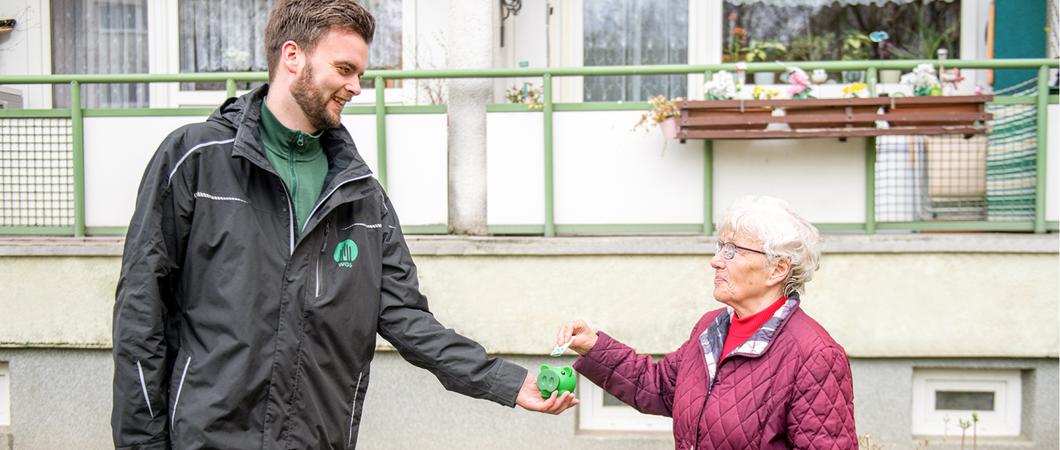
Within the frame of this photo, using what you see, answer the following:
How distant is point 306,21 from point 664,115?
327 centimetres

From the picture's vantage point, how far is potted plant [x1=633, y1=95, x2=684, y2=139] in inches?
222

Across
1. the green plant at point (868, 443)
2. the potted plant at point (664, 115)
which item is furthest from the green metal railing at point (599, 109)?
the green plant at point (868, 443)

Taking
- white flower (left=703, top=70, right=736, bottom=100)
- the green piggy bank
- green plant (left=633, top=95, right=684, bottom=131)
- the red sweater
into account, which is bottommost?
the green piggy bank

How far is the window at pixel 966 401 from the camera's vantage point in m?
5.86

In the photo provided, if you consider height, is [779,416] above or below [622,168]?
below

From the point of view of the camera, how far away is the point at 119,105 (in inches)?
304

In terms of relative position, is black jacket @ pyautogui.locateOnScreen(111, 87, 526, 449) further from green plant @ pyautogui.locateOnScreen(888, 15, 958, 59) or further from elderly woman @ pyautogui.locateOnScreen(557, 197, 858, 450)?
green plant @ pyautogui.locateOnScreen(888, 15, 958, 59)

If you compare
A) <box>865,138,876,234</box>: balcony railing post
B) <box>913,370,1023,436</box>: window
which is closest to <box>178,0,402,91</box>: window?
<box>865,138,876,234</box>: balcony railing post

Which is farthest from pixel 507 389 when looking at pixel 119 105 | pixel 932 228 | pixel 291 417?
pixel 119 105

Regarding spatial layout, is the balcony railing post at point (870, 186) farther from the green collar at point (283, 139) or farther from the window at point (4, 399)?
the window at point (4, 399)

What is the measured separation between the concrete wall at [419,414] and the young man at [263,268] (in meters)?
2.87

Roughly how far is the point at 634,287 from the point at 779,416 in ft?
9.57

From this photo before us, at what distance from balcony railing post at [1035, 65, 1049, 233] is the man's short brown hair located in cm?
460

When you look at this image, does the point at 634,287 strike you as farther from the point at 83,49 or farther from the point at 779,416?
the point at 83,49
